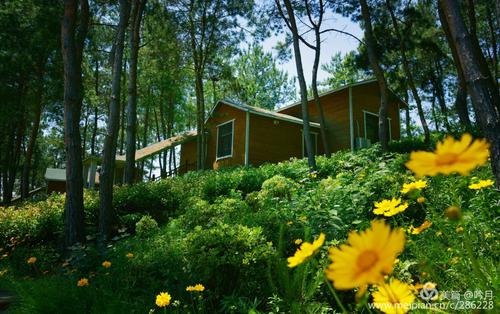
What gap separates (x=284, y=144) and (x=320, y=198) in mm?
13609

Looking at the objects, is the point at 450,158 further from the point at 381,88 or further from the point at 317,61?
the point at 317,61

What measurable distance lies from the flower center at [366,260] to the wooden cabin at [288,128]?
52.0ft

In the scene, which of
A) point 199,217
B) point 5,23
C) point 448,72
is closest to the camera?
point 199,217

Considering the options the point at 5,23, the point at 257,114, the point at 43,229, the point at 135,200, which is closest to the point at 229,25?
the point at 257,114

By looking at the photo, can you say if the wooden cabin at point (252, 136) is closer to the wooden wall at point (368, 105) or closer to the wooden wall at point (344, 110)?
the wooden wall at point (344, 110)

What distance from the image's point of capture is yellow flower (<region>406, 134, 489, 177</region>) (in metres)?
0.63

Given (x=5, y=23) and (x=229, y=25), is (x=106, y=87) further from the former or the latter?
(x=229, y=25)

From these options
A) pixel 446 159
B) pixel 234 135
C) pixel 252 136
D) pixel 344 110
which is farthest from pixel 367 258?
pixel 344 110

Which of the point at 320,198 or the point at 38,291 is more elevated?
the point at 320,198

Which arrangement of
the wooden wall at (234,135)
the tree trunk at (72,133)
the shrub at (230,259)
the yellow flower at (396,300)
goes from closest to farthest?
the yellow flower at (396,300)
the shrub at (230,259)
the tree trunk at (72,133)
the wooden wall at (234,135)

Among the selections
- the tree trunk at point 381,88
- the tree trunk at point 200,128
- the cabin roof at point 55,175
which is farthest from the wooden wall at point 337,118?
the cabin roof at point 55,175

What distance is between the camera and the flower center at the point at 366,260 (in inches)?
22.3

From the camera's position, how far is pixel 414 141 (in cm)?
1386

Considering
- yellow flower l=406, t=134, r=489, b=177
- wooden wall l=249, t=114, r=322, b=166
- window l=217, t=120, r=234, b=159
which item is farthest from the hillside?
window l=217, t=120, r=234, b=159
